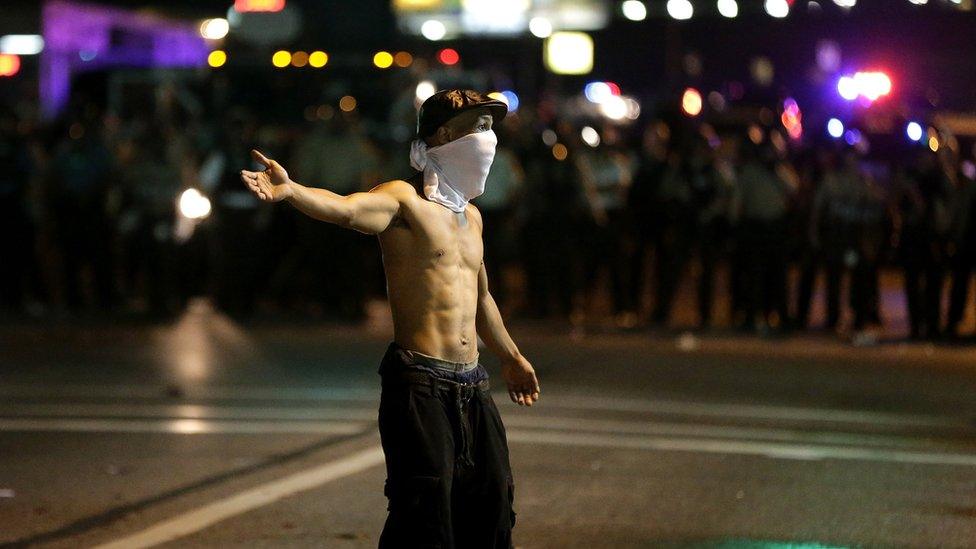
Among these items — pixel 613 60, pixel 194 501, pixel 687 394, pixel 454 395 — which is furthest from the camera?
pixel 613 60

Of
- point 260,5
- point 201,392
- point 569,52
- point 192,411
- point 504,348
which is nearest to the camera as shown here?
point 504,348

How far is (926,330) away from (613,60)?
40377 millimetres

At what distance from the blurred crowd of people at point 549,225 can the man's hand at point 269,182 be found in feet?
36.7

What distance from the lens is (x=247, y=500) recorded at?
28.4 feet

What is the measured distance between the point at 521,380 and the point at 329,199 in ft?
4.27

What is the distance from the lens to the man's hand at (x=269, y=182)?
5441 mm

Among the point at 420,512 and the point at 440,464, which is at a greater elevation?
the point at 440,464

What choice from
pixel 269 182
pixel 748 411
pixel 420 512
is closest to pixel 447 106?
pixel 269 182

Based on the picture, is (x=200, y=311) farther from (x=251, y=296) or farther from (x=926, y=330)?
(x=926, y=330)

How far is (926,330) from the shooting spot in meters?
16.6

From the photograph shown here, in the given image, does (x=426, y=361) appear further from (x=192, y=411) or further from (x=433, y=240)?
(x=192, y=411)

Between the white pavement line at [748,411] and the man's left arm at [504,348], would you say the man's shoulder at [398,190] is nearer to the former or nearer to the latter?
the man's left arm at [504,348]

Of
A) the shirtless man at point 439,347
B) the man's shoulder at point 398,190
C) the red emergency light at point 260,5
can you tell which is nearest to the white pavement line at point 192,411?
the shirtless man at point 439,347

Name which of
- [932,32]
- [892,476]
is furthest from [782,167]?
[932,32]
